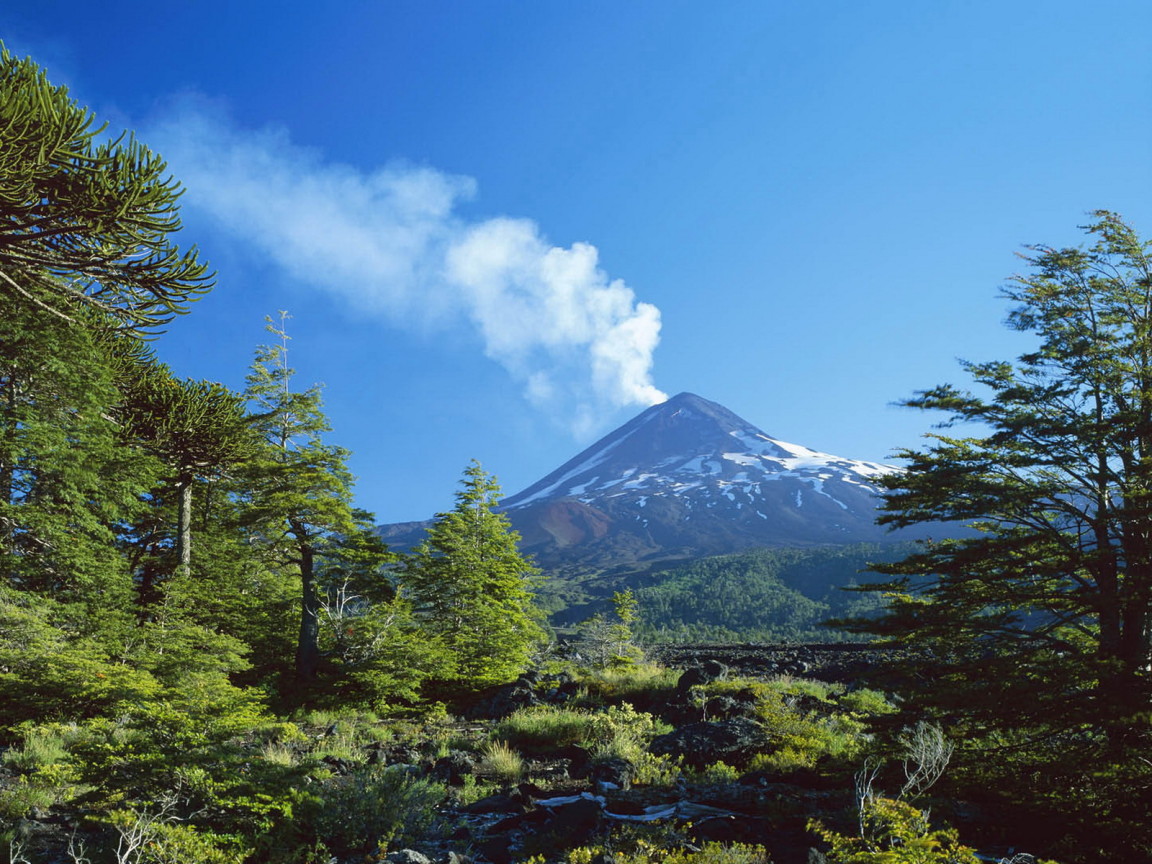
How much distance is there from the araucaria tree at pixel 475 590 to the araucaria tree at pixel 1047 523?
1300cm

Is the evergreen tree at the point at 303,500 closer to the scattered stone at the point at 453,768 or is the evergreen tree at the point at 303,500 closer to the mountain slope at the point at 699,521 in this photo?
the scattered stone at the point at 453,768

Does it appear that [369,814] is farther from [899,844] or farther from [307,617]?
[307,617]

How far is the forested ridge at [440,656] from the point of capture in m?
5.74

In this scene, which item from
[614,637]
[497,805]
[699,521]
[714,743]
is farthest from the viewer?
[699,521]

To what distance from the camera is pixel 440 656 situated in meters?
16.5

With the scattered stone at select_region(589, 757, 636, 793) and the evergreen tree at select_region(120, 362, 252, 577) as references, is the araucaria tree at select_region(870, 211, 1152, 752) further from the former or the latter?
the evergreen tree at select_region(120, 362, 252, 577)

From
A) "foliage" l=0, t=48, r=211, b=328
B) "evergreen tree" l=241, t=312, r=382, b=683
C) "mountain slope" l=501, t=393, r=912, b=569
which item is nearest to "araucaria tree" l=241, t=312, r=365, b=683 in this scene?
"evergreen tree" l=241, t=312, r=382, b=683

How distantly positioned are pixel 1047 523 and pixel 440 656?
14.2 meters

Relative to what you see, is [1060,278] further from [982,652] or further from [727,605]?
[727,605]

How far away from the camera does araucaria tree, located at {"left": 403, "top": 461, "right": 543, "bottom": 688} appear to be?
59.8 feet

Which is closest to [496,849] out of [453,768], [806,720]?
[453,768]

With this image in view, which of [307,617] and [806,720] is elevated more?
[307,617]

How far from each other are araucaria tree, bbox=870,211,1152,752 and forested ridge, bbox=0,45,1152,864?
0.05 metres

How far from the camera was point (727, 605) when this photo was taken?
101 metres
